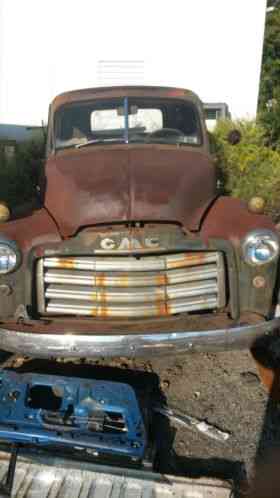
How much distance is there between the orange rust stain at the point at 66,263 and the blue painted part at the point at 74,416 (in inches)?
30.8

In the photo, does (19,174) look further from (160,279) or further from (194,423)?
(194,423)

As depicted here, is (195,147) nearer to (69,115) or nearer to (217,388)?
(69,115)

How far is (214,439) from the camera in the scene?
316 centimetres

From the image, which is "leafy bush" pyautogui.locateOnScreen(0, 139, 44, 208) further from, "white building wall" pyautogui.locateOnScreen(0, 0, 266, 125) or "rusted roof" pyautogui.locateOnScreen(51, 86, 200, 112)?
"white building wall" pyautogui.locateOnScreen(0, 0, 266, 125)

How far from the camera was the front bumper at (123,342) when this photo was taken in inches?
121

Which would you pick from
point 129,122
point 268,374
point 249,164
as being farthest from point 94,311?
point 249,164

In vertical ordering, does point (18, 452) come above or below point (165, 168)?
below

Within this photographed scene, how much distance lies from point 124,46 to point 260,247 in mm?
8562

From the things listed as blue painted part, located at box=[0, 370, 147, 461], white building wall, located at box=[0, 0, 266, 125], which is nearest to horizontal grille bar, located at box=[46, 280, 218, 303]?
blue painted part, located at box=[0, 370, 147, 461]

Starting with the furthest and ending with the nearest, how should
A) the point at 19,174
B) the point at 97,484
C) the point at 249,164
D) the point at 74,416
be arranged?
1. the point at 249,164
2. the point at 19,174
3. the point at 74,416
4. the point at 97,484

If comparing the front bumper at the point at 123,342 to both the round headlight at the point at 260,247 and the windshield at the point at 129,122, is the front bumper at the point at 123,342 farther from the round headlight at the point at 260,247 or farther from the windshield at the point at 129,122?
the windshield at the point at 129,122

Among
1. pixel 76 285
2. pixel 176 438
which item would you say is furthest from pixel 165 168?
pixel 176 438

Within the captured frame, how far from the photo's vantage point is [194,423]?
10.8ft

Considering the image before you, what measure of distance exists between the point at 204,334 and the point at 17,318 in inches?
48.8
